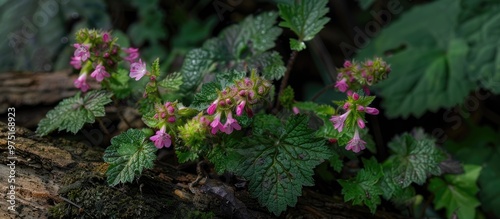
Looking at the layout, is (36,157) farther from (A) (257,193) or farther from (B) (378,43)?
(B) (378,43)

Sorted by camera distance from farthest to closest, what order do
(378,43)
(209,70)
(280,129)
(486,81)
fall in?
1. (378,43)
2. (486,81)
3. (209,70)
4. (280,129)

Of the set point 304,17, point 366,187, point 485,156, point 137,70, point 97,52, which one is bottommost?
point 485,156

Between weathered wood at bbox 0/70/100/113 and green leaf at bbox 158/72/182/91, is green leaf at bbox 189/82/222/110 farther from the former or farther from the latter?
weathered wood at bbox 0/70/100/113

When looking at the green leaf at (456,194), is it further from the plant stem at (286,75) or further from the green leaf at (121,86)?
the green leaf at (121,86)

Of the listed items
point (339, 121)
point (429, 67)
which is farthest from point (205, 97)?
point (429, 67)

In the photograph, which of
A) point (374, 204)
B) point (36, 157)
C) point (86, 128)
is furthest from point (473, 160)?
point (36, 157)

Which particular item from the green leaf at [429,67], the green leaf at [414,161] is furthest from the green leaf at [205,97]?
the green leaf at [429,67]

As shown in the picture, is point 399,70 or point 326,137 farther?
point 399,70

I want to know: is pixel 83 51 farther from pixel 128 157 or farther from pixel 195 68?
pixel 195 68
